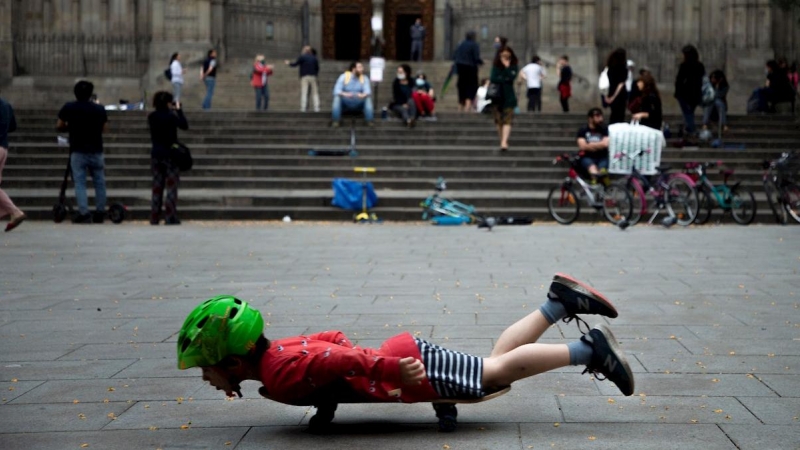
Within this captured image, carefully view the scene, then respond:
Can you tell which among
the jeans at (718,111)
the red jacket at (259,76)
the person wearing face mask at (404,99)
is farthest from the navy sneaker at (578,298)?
the red jacket at (259,76)

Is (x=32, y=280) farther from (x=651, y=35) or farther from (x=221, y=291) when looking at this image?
(x=651, y=35)

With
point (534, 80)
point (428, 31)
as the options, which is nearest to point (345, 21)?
point (428, 31)

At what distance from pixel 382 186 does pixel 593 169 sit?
13.8 feet

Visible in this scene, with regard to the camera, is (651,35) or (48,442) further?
(651,35)

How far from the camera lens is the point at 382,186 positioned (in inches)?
878

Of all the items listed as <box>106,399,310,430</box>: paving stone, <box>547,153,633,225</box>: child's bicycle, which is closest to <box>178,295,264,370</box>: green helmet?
<box>106,399,310,430</box>: paving stone

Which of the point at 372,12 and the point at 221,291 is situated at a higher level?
the point at 372,12

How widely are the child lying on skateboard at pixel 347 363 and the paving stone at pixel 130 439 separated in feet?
0.69

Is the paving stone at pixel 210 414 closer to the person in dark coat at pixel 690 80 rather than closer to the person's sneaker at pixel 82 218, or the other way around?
the person's sneaker at pixel 82 218

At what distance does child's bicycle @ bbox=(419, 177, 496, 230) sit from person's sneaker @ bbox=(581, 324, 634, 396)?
13258mm

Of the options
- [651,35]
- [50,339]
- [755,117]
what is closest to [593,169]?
[755,117]

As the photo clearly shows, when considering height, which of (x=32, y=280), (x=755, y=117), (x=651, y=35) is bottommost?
(x=32, y=280)

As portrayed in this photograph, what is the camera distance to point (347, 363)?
17.8ft

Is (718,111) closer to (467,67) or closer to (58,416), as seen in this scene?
(467,67)
